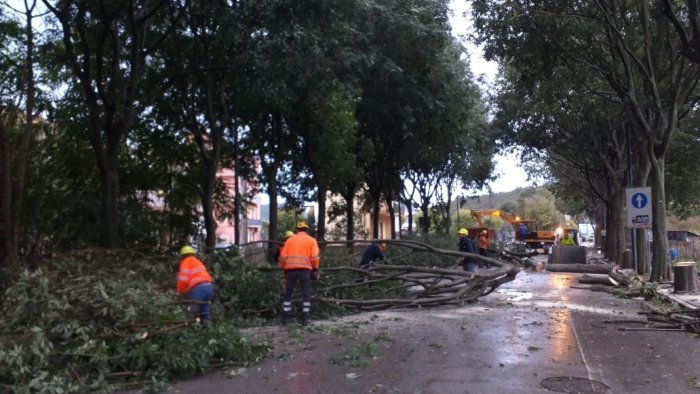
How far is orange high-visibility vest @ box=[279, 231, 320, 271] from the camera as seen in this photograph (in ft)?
33.6

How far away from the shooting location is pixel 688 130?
28500mm

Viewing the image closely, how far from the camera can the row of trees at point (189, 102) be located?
1362cm

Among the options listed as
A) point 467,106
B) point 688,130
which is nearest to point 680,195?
point 688,130

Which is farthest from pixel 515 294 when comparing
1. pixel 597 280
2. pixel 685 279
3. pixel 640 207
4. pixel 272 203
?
pixel 272 203

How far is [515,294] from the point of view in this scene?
16.0m

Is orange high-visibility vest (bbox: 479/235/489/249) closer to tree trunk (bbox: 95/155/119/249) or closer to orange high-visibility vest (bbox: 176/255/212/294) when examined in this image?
tree trunk (bbox: 95/155/119/249)

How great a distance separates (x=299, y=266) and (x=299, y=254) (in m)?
0.19

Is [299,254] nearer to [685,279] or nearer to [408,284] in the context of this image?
[408,284]

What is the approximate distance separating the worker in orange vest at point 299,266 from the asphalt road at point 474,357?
0.42 metres

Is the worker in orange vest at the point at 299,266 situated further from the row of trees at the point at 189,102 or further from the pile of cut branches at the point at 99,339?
the row of trees at the point at 189,102

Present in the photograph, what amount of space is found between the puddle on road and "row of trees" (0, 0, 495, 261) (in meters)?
6.64

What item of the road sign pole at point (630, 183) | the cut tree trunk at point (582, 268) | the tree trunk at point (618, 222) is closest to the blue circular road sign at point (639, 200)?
the road sign pole at point (630, 183)

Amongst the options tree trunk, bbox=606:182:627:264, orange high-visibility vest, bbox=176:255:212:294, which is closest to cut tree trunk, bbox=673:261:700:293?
orange high-visibility vest, bbox=176:255:212:294

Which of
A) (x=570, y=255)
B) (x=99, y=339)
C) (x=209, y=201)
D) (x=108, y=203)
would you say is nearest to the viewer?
(x=99, y=339)
